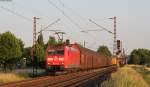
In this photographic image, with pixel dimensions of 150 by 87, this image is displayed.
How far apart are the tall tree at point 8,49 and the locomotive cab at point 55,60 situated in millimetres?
25392

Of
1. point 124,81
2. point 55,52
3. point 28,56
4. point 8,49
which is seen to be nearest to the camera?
point 124,81

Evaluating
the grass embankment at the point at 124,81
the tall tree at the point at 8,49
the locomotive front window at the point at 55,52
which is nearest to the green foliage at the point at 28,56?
the tall tree at the point at 8,49

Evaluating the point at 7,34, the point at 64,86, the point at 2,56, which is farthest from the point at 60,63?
the point at 7,34

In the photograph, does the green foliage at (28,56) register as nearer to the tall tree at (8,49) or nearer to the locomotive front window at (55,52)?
the tall tree at (8,49)

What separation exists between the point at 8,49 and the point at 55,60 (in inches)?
1101

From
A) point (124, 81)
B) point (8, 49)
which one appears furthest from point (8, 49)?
point (124, 81)

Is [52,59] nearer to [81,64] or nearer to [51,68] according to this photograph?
[51,68]

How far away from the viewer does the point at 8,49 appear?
66250 mm

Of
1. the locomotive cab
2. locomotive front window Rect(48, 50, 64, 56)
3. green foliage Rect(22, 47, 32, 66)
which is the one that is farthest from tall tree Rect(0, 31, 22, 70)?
the locomotive cab

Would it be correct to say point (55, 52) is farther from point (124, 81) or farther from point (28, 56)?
point (28, 56)

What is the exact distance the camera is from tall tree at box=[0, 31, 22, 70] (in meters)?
64.9

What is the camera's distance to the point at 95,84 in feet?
83.1

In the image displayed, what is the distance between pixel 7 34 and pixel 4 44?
3.57 meters

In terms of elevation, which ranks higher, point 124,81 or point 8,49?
point 8,49
